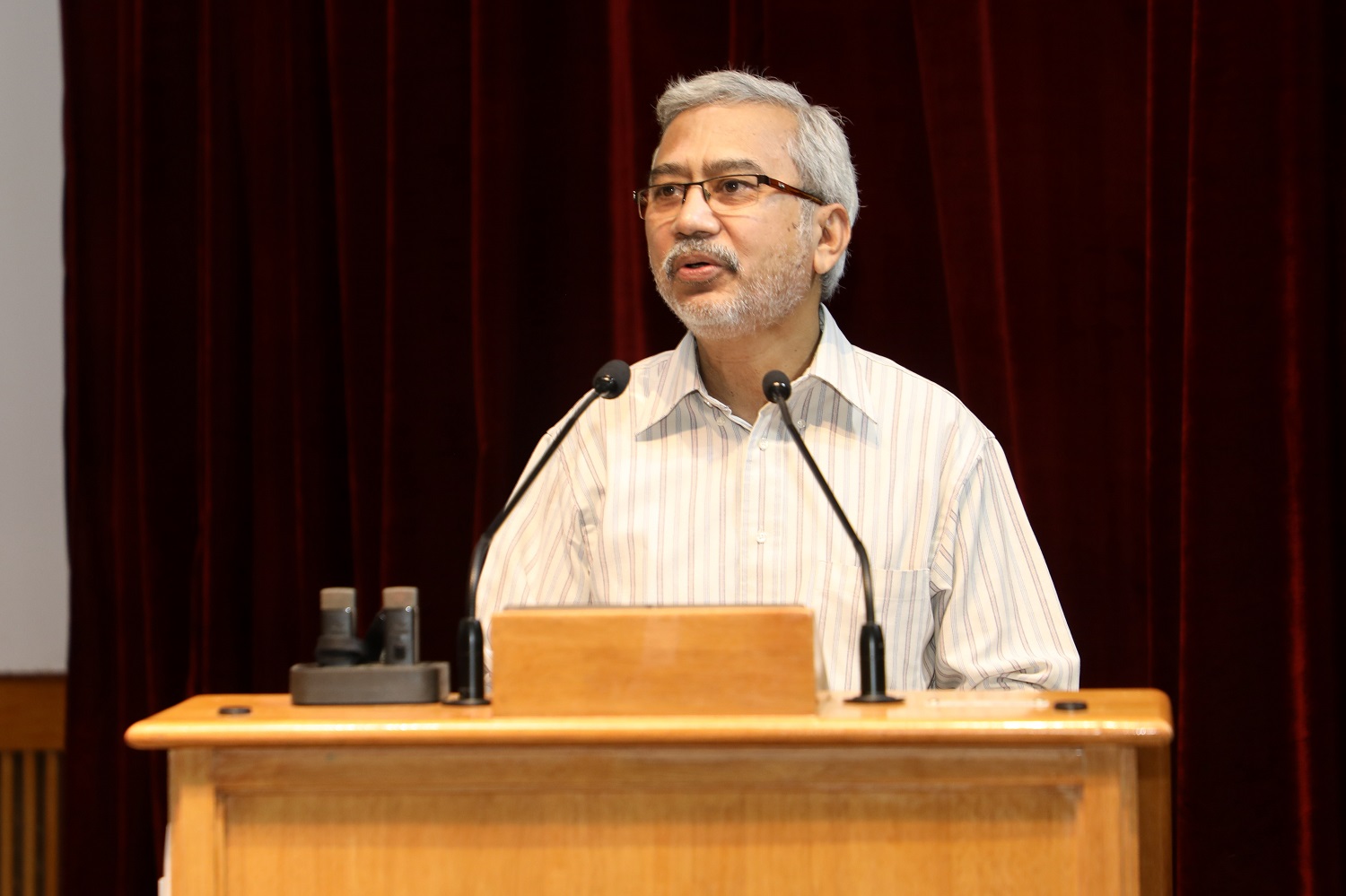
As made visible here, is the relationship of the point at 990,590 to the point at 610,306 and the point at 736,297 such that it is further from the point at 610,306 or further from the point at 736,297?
the point at 610,306

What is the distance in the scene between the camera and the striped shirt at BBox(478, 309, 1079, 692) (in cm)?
210

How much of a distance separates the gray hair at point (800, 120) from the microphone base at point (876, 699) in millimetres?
1110

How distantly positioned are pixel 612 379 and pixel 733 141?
716mm

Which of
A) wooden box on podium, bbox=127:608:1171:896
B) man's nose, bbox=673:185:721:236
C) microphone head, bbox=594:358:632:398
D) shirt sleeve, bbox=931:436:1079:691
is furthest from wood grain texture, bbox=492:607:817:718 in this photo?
man's nose, bbox=673:185:721:236

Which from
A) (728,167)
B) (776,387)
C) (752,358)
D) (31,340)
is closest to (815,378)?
(752,358)

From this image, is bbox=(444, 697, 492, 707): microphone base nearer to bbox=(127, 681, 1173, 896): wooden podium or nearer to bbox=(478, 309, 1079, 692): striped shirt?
bbox=(127, 681, 1173, 896): wooden podium

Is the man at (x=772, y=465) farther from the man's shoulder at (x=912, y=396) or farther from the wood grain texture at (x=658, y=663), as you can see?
the wood grain texture at (x=658, y=663)

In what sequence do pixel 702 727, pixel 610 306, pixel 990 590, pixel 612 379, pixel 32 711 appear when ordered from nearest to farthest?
pixel 702 727 < pixel 612 379 < pixel 990 590 < pixel 610 306 < pixel 32 711

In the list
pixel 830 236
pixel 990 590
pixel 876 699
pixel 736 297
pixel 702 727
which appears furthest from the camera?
pixel 830 236

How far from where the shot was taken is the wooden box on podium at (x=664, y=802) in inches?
48.5

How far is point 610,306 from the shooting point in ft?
8.68

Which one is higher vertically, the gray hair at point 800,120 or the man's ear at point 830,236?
the gray hair at point 800,120

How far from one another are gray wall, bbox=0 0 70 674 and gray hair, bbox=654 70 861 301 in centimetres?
148

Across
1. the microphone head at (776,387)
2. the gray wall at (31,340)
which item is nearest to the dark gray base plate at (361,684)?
the microphone head at (776,387)
